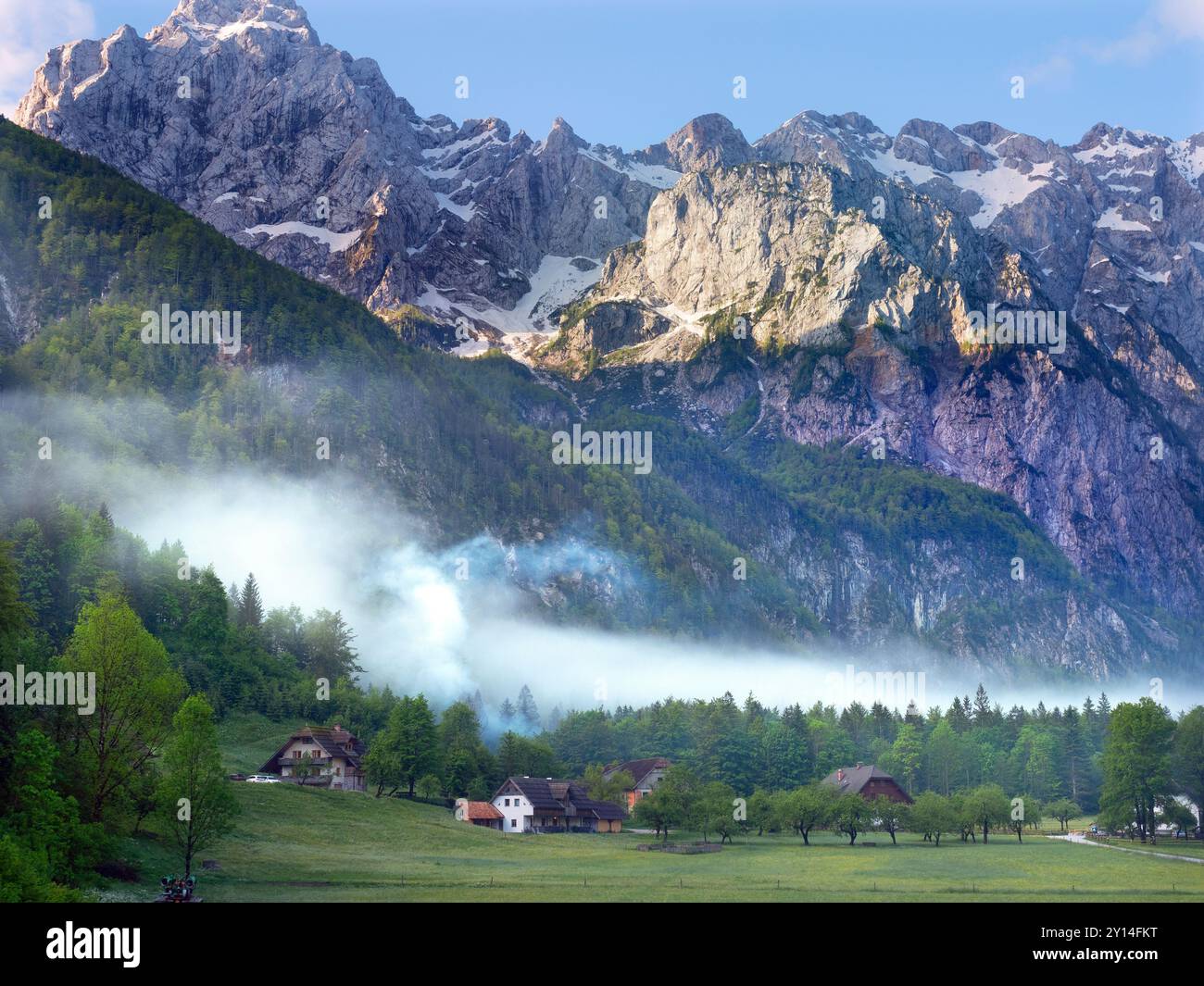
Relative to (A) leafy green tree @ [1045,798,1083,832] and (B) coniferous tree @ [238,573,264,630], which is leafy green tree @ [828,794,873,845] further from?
(B) coniferous tree @ [238,573,264,630]

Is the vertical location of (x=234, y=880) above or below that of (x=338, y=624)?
below

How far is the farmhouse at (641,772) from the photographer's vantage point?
158225 mm

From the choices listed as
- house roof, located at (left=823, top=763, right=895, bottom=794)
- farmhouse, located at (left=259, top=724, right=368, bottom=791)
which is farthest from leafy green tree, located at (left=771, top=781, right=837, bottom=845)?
farmhouse, located at (left=259, top=724, right=368, bottom=791)

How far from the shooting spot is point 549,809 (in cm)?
13462

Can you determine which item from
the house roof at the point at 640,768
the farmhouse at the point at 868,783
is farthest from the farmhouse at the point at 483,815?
the farmhouse at the point at 868,783

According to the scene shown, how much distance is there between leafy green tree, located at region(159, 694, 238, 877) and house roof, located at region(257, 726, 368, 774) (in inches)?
1572

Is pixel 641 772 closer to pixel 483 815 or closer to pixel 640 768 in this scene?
pixel 640 768

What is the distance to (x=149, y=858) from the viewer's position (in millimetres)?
79500

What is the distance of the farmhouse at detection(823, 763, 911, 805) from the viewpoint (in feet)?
481
